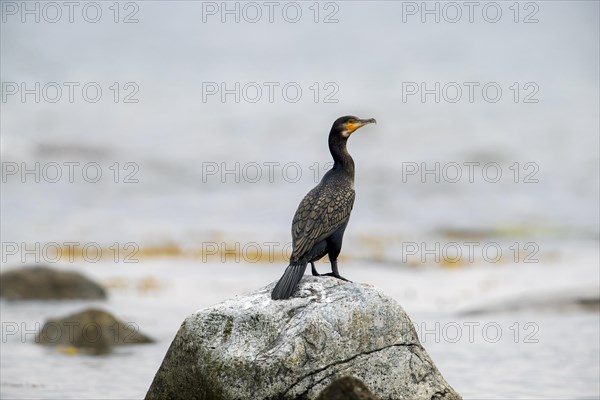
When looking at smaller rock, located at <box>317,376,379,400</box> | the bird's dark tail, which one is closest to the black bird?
the bird's dark tail

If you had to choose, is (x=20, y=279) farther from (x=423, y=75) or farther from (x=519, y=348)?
(x=423, y=75)

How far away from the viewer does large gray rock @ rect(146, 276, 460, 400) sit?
10.1m

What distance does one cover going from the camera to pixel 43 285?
69.8 feet

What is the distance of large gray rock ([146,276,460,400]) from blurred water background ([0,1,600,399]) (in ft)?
13.6

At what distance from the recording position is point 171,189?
4278 centimetres

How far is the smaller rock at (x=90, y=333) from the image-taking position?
17.3m

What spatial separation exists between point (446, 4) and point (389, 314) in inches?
2375
